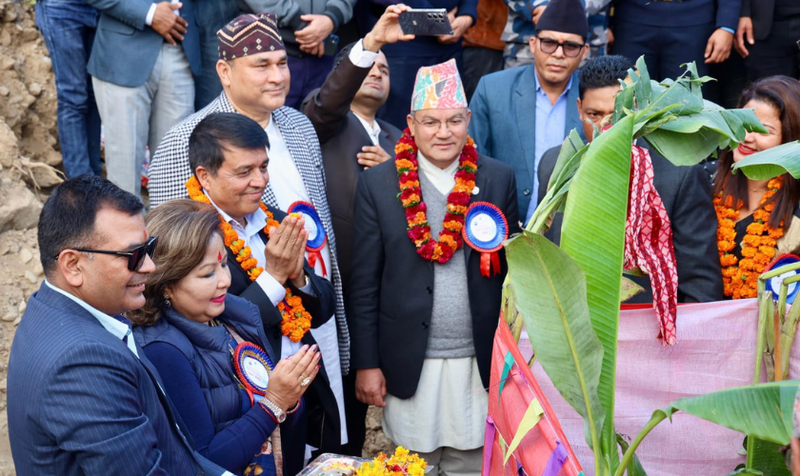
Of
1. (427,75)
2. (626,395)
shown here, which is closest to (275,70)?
(427,75)

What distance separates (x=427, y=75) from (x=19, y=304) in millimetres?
2834

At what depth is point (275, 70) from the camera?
14.5 ft

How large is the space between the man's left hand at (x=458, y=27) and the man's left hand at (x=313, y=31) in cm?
100

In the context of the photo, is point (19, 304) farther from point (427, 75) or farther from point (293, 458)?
point (427, 75)

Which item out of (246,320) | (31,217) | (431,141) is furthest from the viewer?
(31,217)

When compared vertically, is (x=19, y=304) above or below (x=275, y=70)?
below

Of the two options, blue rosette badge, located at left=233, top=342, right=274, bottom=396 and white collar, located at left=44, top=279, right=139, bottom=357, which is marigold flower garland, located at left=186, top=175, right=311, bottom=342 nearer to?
blue rosette badge, located at left=233, top=342, right=274, bottom=396

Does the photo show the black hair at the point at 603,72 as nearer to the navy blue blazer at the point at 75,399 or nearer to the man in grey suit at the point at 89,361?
the man in grey suit at the point at 89,361

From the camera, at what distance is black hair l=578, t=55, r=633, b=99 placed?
4.36 metres

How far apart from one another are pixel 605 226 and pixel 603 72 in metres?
2.22

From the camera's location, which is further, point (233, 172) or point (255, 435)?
point (233, 172)

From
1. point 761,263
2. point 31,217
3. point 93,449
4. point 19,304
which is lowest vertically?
point 19,304

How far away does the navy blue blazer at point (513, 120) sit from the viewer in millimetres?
5137

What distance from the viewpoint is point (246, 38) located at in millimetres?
4441
